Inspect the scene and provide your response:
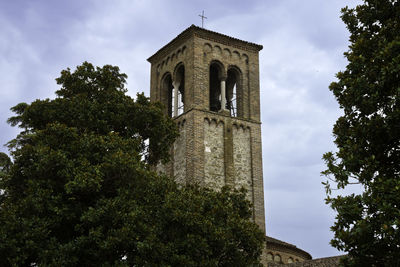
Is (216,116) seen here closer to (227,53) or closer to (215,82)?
(215,82)

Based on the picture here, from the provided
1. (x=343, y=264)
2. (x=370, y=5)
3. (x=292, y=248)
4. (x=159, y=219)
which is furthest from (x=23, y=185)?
(x=292, y=248)

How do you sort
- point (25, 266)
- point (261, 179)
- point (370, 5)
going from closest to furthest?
1. point (370, 5)
2. point (25, 266)
3. point (261, 179)

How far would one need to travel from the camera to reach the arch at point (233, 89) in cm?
2908

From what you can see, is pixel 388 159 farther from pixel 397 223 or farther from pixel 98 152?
pixel 98 152

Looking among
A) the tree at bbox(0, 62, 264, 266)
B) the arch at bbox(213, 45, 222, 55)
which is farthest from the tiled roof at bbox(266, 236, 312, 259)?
the tree at bbox(0, 62, 264, 266)

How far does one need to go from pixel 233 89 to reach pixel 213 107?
1.84 m

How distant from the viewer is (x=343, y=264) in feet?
31.4

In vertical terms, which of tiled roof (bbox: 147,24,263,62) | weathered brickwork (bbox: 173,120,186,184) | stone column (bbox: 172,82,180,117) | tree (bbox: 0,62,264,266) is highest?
tiled roof (bbox: 147,24,263,62)

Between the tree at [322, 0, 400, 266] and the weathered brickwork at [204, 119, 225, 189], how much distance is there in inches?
606

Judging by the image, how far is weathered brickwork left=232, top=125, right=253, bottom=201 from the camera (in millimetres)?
26609

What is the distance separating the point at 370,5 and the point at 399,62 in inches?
81.6

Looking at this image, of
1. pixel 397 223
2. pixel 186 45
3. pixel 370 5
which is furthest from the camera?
pixel 186 45

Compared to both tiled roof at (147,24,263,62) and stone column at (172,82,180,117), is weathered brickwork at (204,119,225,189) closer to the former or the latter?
stone column at (172,82,180,117)

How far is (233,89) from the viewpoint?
30125 millimetres
